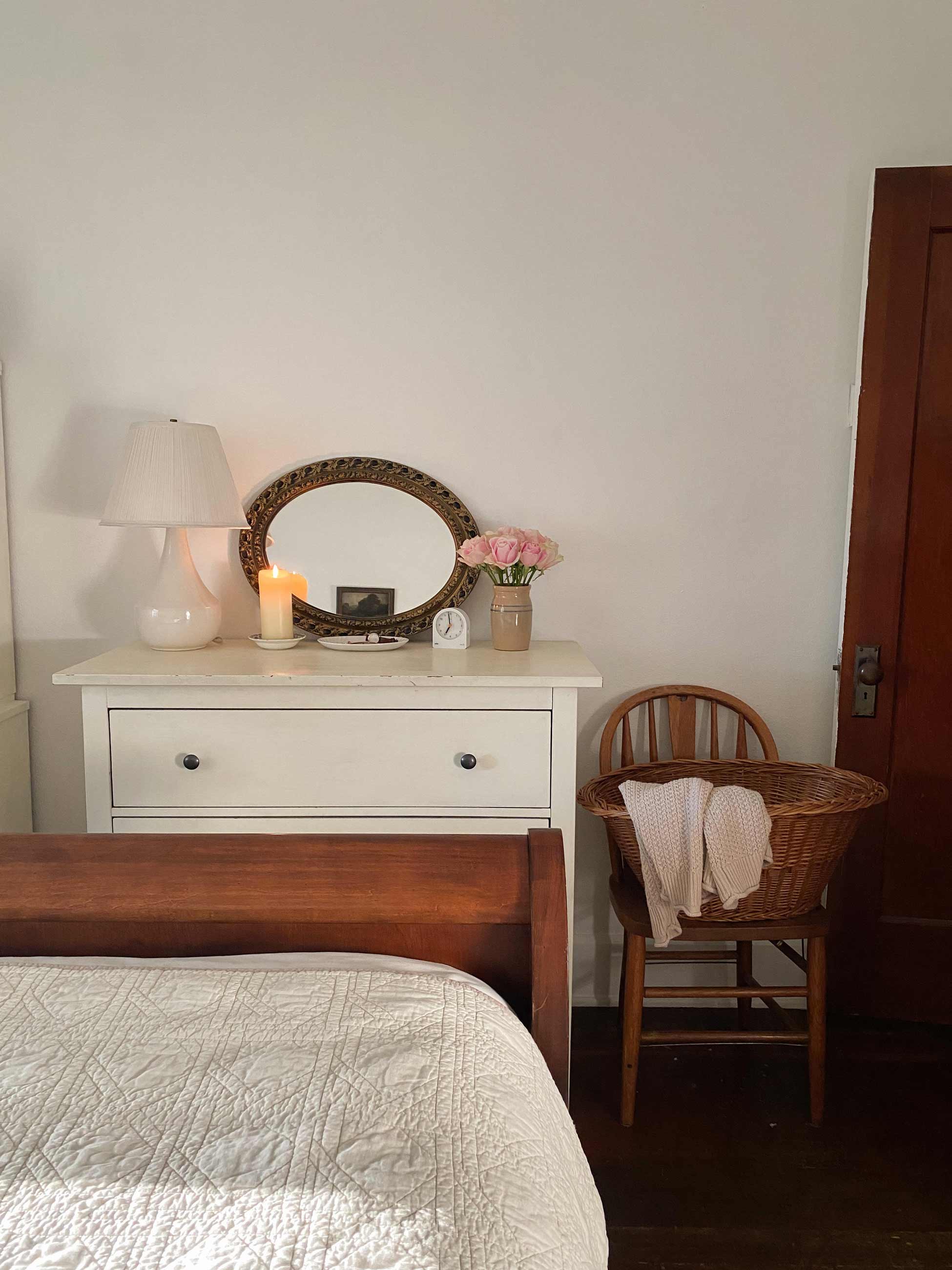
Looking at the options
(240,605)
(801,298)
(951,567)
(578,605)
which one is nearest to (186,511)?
(240,605)

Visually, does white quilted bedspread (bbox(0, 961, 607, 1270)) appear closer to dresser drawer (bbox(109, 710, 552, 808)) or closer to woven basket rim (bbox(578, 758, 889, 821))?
dresser drawer (bbox(109, 710, 552, 808))

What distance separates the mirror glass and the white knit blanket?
0.73 metres

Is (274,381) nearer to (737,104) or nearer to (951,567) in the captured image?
(737,104)

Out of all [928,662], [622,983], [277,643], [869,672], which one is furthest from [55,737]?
[928,662]

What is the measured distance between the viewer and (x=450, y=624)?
6.83 ft

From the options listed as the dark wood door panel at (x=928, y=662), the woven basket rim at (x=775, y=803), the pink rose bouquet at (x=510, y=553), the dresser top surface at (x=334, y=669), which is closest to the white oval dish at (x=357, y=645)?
the dresser top surface at (x=334, y=669)

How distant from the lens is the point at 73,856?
1070 mm

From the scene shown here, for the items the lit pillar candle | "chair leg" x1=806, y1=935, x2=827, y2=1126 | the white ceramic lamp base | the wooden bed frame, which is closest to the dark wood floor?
"chair leg" x1=806, y1=935, x2=827, y2=1126

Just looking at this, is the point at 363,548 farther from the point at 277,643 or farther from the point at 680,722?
the point at 680,722

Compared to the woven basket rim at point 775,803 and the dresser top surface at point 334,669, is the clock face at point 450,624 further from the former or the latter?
the woven basket rim at point 775,803

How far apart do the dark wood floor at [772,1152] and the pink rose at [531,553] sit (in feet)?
3.76

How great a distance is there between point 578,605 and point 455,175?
1043 mm

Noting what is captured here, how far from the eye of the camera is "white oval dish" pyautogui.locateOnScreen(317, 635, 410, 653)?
2.04m

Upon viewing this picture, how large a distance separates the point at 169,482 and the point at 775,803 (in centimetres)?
153
